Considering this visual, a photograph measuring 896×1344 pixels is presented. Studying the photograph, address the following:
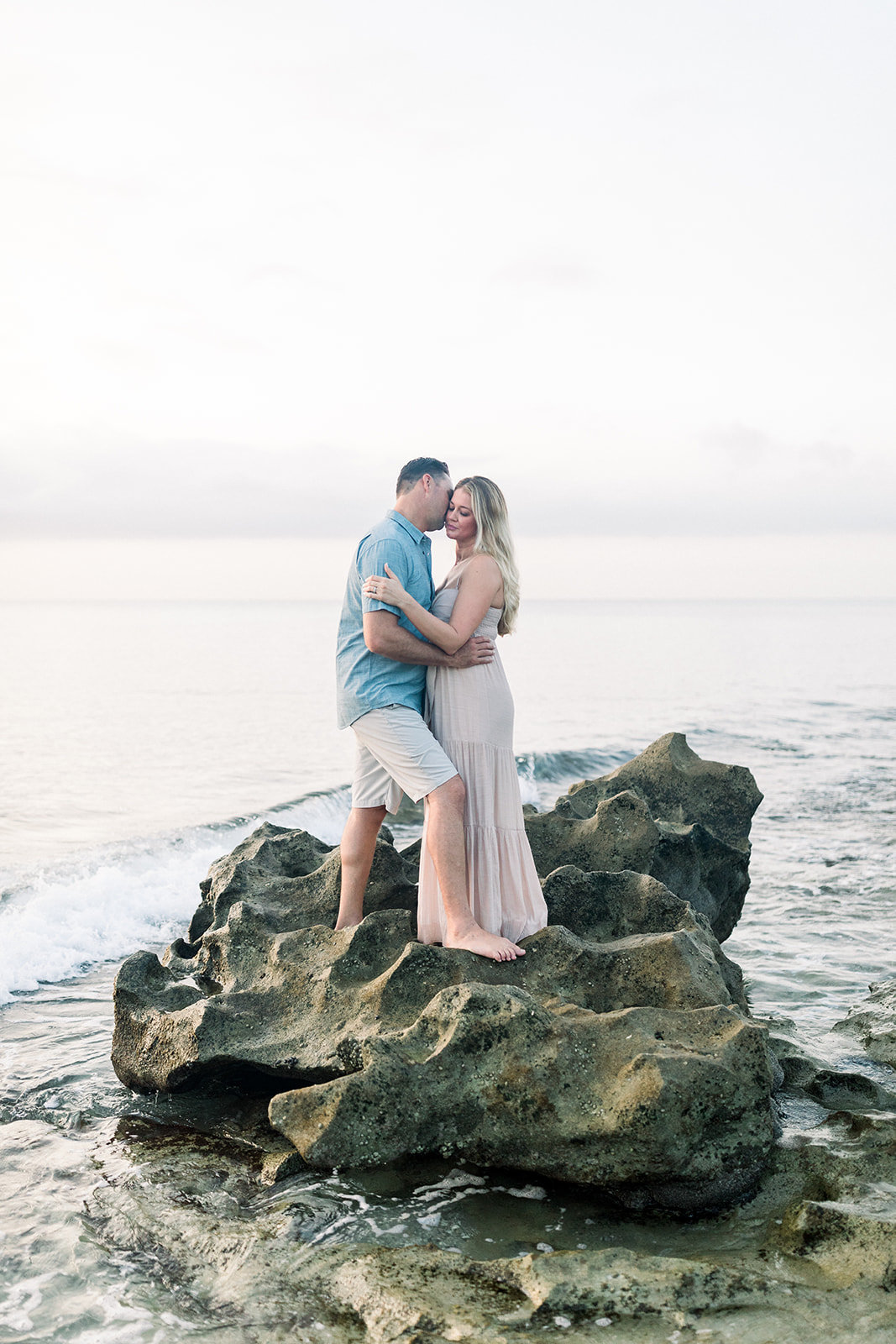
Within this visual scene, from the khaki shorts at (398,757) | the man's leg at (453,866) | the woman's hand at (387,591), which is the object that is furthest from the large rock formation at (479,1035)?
the woman's hand at (387,591)

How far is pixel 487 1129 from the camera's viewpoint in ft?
14.1

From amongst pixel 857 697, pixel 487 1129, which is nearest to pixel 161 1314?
pixel 487 1129

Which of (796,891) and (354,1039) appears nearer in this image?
(354,1039)

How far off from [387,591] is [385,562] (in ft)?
0.71

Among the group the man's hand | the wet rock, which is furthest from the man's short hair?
the wet rock

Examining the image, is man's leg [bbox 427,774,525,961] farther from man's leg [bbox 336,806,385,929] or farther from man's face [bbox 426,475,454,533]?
man's face [bbox 426,475,454,533]

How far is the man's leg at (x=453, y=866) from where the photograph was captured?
5160 mm

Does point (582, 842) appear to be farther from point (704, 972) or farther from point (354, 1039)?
point (354, 1039)

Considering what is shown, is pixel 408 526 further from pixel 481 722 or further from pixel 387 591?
pixel 481 722

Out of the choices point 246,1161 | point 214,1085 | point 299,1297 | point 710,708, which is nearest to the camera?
point 299,1297

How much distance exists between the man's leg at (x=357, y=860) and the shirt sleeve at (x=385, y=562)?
1159mm

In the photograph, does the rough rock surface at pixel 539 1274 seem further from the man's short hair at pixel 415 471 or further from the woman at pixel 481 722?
the man's short hair at pixel 415 471

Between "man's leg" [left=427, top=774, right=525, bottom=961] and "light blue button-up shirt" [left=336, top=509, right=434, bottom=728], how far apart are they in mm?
542

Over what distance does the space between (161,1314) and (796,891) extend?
7821 millimetres
